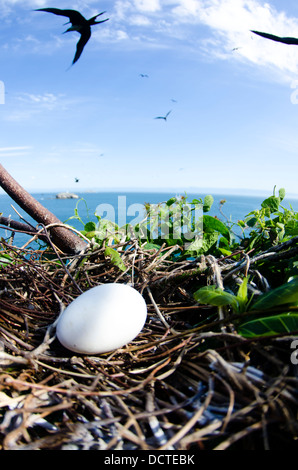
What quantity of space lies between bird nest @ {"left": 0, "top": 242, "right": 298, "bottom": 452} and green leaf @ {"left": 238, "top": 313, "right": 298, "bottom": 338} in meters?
0.01

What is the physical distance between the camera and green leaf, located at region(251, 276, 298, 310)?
1.28 feet

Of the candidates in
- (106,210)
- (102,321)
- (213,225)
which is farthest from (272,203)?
(102,321)

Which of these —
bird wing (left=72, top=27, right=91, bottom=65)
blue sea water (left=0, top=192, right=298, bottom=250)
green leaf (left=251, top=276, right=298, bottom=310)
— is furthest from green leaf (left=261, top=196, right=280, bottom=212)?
bird wing (left=72, top=27, right=91, bottom=65)

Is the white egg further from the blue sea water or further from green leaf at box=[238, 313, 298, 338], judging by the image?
the blue sea water

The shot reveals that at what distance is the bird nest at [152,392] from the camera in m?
0.31

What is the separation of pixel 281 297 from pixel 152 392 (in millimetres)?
219

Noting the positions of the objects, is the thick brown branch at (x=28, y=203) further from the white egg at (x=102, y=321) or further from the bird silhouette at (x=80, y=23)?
the bird silhouette at (x=80, y=23)

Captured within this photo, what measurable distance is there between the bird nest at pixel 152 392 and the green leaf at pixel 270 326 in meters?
0.01

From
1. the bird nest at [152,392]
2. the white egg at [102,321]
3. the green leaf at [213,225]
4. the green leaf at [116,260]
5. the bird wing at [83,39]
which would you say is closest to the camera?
the bird nest at [152,392]

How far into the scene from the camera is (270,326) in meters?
0.39

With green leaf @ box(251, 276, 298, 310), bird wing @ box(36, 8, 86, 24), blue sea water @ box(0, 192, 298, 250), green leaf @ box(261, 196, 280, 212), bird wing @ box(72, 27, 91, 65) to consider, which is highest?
bird wing @ box(36, 8, 86, 24)

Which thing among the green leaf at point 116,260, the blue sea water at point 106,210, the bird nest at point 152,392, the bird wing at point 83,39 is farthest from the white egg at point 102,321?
the bird wing at point 83,39

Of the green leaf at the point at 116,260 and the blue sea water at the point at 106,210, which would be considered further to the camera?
the blue sea water at the point at 106,210

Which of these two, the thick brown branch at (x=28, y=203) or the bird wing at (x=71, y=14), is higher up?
the bird wing at (x=71, y=14)
